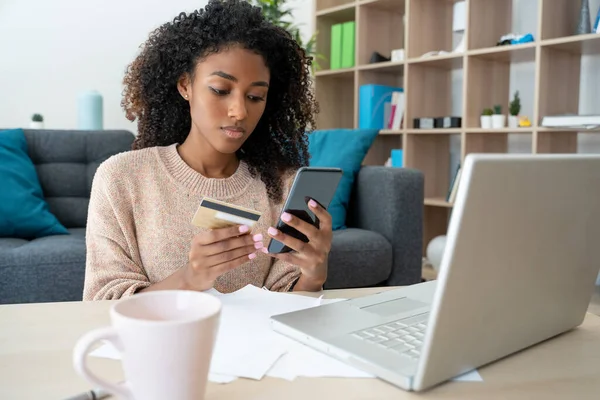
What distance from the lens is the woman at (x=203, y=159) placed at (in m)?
1.02

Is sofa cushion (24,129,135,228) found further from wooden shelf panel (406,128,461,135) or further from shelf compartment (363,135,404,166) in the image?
shelf compartment (363,135,404,166)

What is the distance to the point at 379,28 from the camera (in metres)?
3.61

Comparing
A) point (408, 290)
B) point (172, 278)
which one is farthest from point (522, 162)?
point (172, 278)

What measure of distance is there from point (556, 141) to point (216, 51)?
2118 millimetres

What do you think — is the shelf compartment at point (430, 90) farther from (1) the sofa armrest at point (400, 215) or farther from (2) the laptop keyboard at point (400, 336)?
(2) the laptop keyboard at point (400, 336)

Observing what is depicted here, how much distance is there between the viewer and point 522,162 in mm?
485

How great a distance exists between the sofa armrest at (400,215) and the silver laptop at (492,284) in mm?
1447

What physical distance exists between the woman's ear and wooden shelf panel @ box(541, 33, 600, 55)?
6.34ft

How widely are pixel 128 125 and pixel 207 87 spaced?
7.67 ft

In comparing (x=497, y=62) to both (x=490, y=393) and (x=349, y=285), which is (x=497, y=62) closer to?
(x=349, y=285)

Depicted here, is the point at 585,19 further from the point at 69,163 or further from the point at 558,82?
the point at 69,163

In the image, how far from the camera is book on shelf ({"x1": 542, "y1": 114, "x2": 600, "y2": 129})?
2406 mm

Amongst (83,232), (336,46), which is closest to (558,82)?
(336,46)

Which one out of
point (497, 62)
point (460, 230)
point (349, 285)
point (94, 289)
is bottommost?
point (349, 285)
